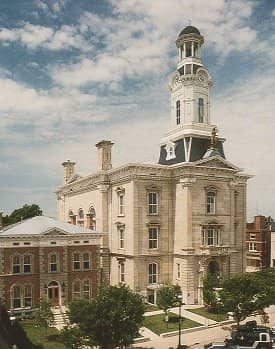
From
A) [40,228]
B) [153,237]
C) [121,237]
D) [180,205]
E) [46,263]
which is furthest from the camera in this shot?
[121,237]

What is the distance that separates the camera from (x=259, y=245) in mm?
61906

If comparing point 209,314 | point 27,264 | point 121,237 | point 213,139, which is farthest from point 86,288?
point 213,139

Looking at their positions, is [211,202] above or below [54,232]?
above

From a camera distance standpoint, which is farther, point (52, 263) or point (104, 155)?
point (104, 155)

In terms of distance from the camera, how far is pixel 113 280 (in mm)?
45875

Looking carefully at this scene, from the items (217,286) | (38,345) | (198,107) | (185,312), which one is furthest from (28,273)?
(198,107)

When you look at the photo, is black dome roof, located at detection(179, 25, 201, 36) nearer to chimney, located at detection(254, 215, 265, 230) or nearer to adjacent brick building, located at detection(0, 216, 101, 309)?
adjacent brick building, located at detection(0, 216, 101, 309)

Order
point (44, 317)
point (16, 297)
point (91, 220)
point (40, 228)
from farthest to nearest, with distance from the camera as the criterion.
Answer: point (91, 220) → point (40, 228) → point (16, 297) → point (44, 317)

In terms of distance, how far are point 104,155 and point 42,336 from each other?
24027 mm

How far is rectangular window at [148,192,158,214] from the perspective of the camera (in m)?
43.0

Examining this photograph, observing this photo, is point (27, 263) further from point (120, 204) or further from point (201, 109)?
point (201, 109)

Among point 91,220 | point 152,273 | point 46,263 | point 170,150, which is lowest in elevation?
point 152,273

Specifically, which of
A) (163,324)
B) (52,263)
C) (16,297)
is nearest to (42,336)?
(16,297)

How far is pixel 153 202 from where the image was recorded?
43156 mm
